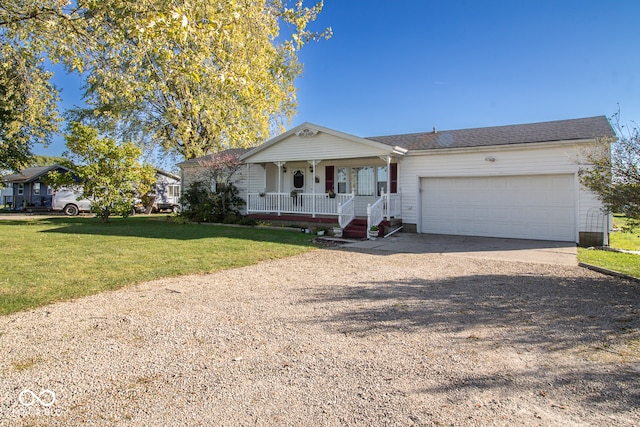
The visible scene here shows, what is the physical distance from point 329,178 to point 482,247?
294 inches

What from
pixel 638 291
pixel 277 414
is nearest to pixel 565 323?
pixel 638 291

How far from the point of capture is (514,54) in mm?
13953

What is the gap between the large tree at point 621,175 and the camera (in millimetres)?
5840

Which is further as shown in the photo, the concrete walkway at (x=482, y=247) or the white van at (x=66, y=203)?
the white van at (x=66, y=203)

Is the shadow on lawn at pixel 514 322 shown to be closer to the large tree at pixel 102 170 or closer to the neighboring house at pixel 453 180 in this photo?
the neighboring house at pixel 453 180

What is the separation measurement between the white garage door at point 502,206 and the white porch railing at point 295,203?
3.52 metres

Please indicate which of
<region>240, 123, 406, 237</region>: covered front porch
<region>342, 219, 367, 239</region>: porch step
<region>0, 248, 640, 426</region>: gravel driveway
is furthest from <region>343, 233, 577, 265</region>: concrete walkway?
<region>0, 248, 640, 426</region>: gravel driveway

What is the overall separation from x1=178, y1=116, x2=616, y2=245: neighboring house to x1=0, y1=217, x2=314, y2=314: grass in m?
3.64

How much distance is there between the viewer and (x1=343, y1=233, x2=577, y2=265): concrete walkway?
8828mm

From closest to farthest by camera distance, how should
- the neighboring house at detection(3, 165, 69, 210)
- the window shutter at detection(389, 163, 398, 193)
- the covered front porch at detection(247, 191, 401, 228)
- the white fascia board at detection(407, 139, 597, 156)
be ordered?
the white fascia board at detection(407, 139, 597, 156) < the covered front porch at detection(247, 191, 401, 228) < the window shutter at detection(389, 163, 398, 193) < the neighboring house at detection(3, 165, 69, 210)

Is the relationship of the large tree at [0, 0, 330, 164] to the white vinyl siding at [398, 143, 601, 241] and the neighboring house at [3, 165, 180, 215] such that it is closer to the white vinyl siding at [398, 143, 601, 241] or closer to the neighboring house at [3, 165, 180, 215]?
the white vinyl siding at [398, 143, 601, 241]

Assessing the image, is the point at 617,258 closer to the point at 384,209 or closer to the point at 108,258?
the point at 384,209

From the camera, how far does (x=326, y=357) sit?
3256 millimetres

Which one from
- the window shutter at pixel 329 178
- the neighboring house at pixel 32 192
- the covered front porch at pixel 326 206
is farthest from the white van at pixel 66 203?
the window shutter at pixel 329 178
